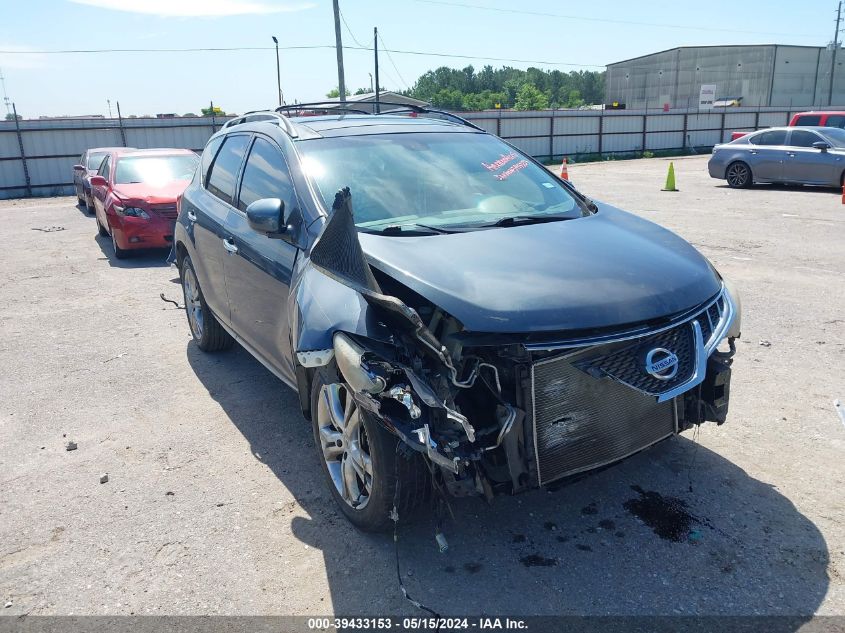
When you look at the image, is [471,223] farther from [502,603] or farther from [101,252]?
[101,252]

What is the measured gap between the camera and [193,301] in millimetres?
5906

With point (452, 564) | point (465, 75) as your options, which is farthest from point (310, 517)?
point (465, 75)

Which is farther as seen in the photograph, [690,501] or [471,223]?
[471,223]

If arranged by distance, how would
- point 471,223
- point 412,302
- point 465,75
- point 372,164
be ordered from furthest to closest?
point 465,75 < point 372,164 < point 471,223 < point 412,302

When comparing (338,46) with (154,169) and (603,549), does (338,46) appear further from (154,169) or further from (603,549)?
(603,549)

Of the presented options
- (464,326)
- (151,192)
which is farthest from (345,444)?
(151,192)

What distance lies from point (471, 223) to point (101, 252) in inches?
372

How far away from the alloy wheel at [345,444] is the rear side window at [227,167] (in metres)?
2.04

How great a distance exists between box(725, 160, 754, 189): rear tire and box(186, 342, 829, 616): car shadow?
49.6ft

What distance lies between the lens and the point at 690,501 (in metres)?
3.41

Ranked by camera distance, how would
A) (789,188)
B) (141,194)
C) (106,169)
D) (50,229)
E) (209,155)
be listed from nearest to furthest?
1. (209,155)
2. (141,194)
3. (106,169)
4. (50,229)
5. (789,188)

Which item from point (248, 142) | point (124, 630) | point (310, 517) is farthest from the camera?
point (248, 142)

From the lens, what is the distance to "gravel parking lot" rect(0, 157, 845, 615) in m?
2.83

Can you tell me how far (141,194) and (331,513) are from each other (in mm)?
8713
